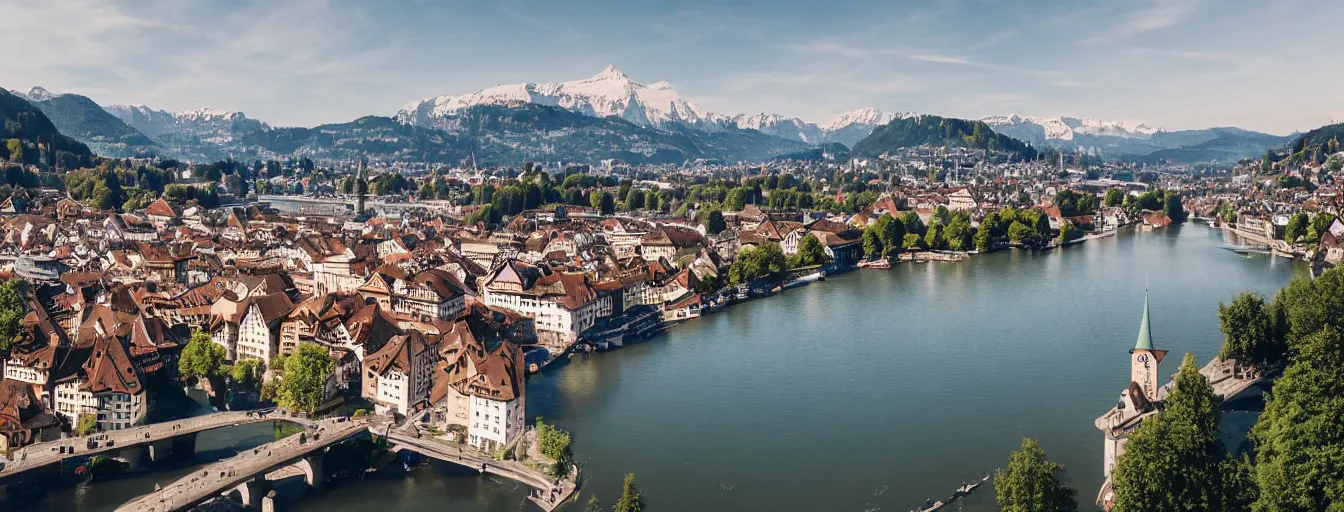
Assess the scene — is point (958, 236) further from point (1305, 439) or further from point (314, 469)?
point (314, 469)

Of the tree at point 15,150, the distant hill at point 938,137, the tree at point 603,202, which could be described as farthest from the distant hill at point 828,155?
the tree at point 15,150

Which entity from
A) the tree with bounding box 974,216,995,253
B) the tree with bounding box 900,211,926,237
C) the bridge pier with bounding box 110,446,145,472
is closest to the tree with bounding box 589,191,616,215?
the tree with bounding box 900,211,926,237

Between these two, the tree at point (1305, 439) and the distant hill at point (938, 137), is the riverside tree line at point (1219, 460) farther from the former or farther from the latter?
the distant hill at point (938, 137)

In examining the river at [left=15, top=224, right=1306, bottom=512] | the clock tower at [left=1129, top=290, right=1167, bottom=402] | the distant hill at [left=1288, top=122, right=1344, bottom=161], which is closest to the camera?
the river at [left=15, top=224, right=1306, bottom=512]

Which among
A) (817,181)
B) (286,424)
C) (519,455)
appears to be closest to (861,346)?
(519,455)

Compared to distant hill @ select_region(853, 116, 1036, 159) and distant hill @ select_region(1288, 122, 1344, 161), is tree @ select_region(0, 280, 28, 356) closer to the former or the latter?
distant hill @ select_region(1288, 122, 1344, 161)

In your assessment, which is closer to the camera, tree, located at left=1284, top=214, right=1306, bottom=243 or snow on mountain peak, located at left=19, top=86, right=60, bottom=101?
tree, located at left=1284, top=214, right=1306, bottom=243

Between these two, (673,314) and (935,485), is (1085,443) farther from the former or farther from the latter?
(673,314)

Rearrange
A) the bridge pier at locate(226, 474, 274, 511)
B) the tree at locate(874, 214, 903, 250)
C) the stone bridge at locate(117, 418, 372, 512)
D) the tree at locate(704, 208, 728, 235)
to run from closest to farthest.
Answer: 1. the stone bridge at locate(117, 418, 372, 512)
2. the bridge pier at locate(226, 474, 274, 511)
3. the tree at locate(874, 214, 903, 250)
4. the tree at locate(704, 208, 728, 235)
